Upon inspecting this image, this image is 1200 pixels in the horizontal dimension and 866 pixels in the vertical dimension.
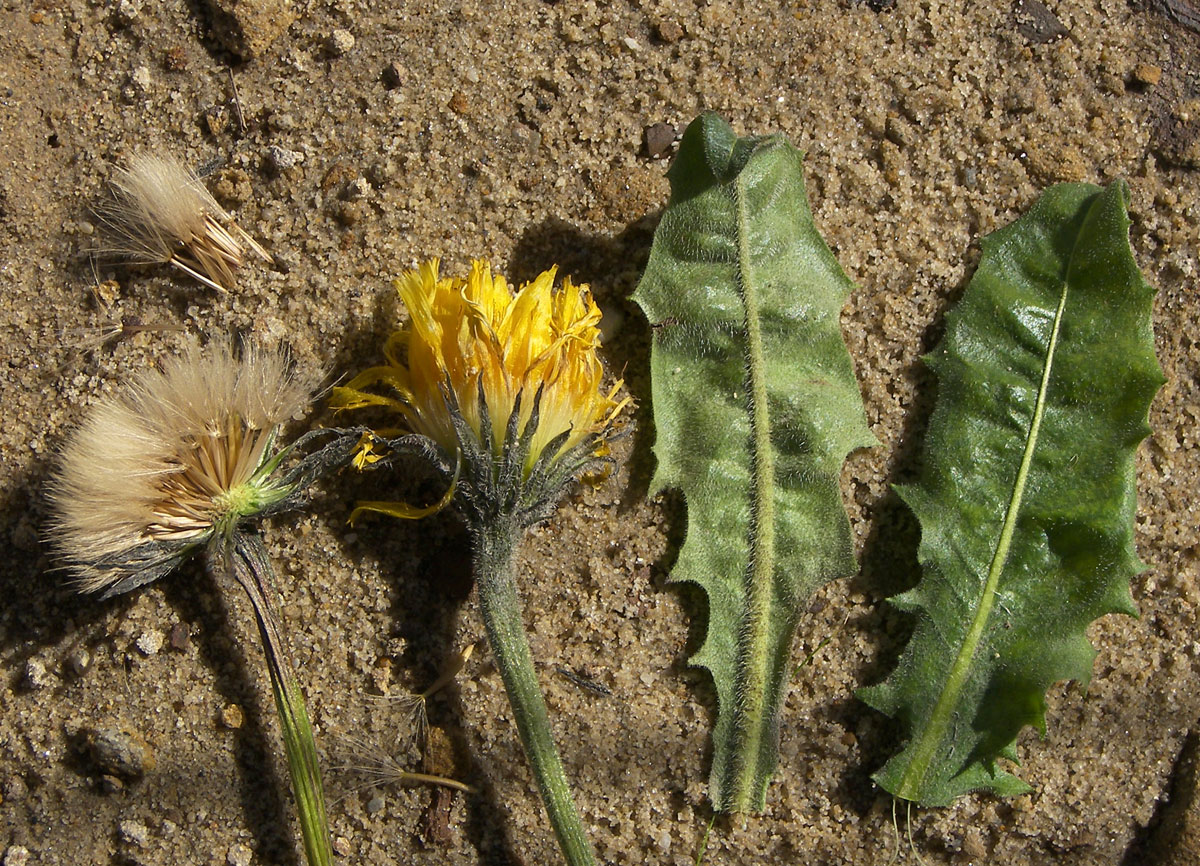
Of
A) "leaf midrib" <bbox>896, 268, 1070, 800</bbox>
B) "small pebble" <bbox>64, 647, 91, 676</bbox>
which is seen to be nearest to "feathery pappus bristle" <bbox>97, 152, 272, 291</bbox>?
"small pebble" <bbox>64, 647, 91, 676</bbox>

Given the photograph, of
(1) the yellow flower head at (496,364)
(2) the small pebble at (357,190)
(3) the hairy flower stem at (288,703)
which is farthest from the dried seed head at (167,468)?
(2) the small pebble at (357,190)

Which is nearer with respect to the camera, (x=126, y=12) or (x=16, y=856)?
(x=16, y=856)

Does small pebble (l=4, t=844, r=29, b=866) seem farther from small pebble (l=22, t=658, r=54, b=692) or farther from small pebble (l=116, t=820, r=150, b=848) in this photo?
small pebble (l=22, t=658, r=54, b=692)

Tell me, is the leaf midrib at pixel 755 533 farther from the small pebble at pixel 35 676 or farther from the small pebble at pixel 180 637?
the small pebble at pixel 35 676

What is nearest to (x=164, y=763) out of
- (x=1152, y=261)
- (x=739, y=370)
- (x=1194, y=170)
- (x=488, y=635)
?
(x=488, y=635)

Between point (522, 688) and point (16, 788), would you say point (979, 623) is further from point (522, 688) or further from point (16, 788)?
point (16, 788)

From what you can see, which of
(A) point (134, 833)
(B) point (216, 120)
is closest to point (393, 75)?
(B) point (216, 120)
